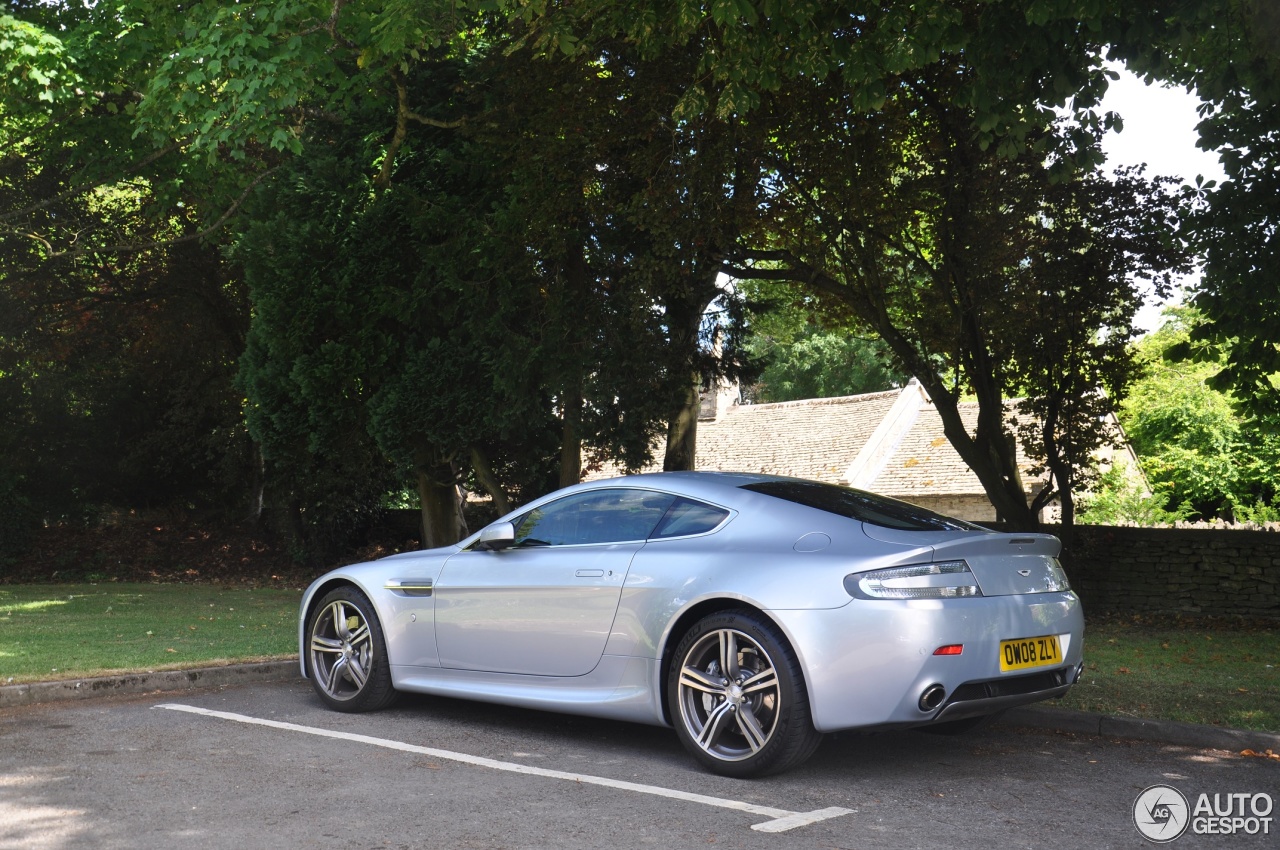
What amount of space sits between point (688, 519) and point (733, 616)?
0.72 m

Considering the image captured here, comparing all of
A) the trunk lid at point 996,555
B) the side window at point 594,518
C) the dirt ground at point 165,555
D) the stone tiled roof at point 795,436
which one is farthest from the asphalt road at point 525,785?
the stone tiled roof at point 795,436

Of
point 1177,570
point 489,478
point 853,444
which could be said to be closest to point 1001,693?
point 1177,570

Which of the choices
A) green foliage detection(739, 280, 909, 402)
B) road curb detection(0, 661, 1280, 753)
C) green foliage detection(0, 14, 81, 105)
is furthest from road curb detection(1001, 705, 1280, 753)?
green foliage detection(739, 280, 909, 402)

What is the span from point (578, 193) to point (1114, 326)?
23.0 feet

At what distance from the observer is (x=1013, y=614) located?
5.41 meters

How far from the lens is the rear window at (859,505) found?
5852 millimetres

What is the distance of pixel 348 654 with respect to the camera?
7.14 metres

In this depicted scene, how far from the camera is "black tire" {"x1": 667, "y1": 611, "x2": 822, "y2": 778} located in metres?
5.24

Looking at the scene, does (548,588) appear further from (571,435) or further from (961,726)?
(571,435)

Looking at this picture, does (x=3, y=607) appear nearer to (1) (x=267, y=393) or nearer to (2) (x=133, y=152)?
(1) (x=267, y=393)

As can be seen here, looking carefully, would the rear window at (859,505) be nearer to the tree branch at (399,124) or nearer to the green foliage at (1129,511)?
the tree branch at (399,124)

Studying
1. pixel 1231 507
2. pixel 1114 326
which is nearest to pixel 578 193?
pixel 1114 326
